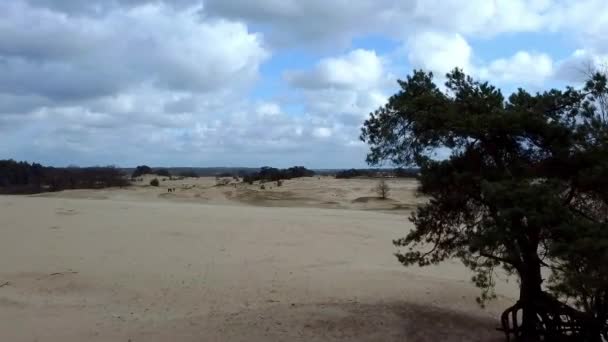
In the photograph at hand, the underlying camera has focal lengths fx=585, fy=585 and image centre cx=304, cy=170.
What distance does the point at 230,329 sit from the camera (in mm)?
9359

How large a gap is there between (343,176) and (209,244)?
39.7 metres

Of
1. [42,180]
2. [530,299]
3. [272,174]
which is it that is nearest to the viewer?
[530,299]

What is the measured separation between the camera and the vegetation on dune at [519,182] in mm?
6953

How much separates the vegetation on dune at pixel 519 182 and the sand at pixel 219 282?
1.47 meters

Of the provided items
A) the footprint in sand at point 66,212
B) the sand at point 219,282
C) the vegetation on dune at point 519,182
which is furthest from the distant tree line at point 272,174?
the vegetation on dune at point 519,182

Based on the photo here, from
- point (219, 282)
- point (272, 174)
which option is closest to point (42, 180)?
point (272, 174)

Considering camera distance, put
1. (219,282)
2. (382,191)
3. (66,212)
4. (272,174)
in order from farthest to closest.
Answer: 1. (272,174)
2. (382,191)
3. (66,212)
4. (219,282)

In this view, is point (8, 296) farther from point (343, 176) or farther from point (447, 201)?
point (343, 176)

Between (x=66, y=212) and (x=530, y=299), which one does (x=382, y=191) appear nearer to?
(x=66, y=212)

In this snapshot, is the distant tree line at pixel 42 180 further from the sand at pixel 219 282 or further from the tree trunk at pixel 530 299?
the tree trunk at pixel 530 299

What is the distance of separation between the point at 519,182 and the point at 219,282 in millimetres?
8004

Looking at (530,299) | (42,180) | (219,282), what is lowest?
(219,282)

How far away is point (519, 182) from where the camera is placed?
732 centimetres

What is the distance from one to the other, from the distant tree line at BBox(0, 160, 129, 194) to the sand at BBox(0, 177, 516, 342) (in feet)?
59.1
